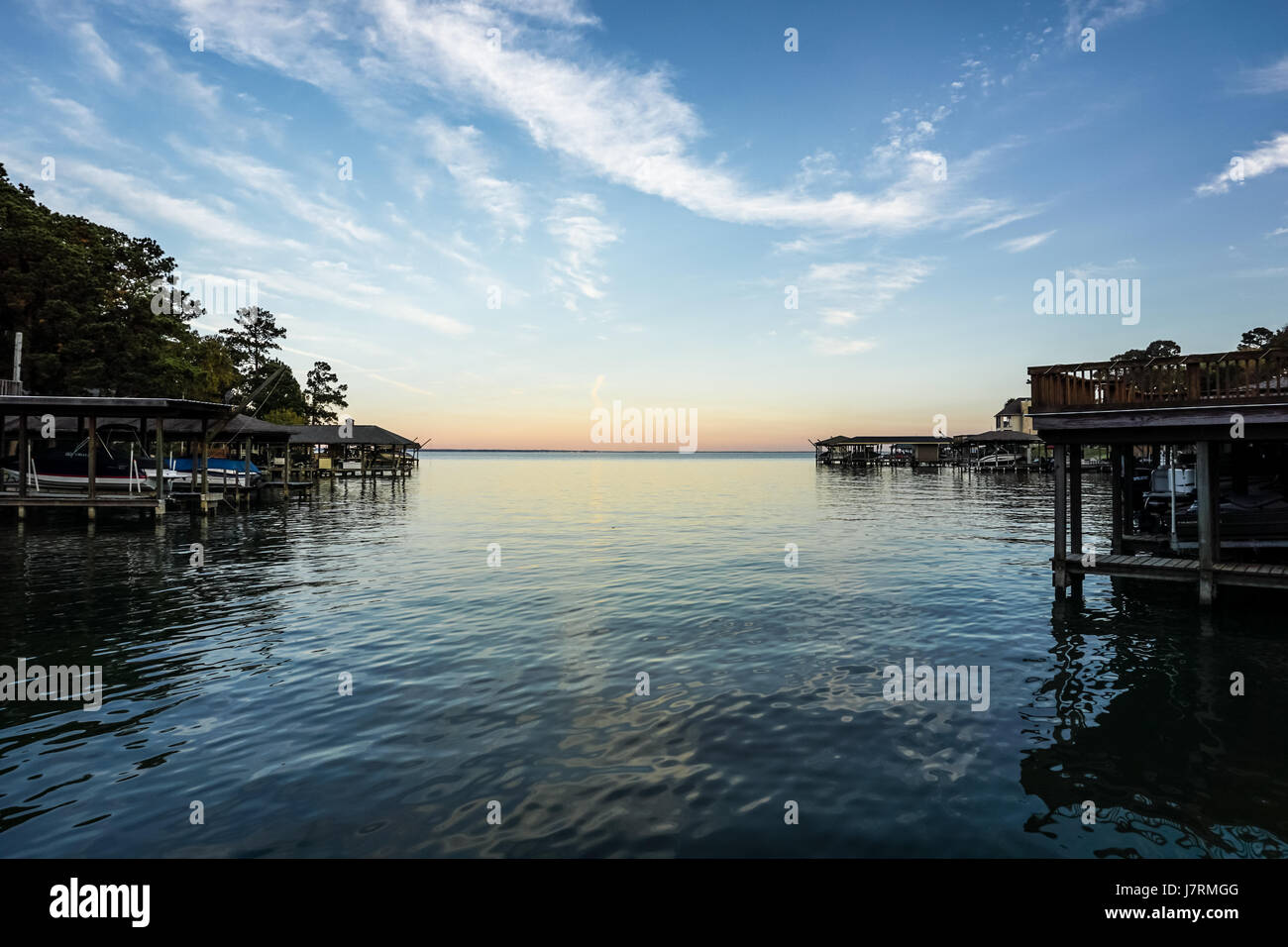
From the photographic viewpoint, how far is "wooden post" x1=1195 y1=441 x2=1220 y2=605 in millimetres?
14062

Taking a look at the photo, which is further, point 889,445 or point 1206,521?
point 889,445

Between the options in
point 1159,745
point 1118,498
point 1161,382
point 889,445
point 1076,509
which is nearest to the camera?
point 1159,745

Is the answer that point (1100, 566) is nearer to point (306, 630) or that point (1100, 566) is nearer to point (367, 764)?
point (367, 764)

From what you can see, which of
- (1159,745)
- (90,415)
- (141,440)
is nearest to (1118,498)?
(1159,745)

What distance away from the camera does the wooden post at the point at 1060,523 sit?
1583 centimetres

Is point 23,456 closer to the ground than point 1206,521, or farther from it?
farther from it

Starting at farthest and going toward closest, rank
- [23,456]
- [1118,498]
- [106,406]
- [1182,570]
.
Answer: [23,456], [106,406], [1118,498], [1182,570]

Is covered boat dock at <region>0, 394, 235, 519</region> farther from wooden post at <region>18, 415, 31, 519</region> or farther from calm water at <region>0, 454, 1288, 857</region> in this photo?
calm water at <region>0, 454, 1288, 857</region>

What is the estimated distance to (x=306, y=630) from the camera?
43.1 feet

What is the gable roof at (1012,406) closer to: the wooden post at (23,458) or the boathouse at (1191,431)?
the boathouse at (1191,431)

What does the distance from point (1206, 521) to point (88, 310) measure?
56579mm

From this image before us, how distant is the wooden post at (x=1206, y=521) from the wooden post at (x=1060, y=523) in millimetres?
2521

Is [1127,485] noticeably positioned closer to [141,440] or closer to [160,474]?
[160,474]

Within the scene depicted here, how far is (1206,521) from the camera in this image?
46.8 feet
